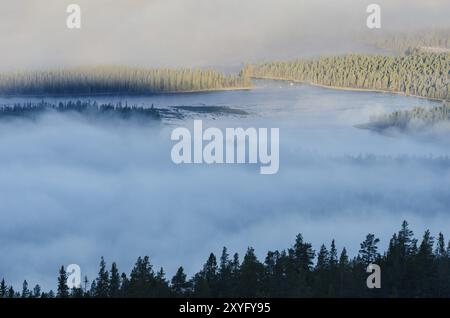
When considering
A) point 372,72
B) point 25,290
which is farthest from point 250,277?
point 372,72

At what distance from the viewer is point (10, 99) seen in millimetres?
25344

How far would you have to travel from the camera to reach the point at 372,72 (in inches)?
1047

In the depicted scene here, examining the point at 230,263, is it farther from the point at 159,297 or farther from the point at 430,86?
the point at 430,86

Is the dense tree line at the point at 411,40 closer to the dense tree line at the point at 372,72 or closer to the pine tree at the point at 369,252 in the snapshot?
the dense tree line at the point at 372,72

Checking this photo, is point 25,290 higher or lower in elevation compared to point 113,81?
lower

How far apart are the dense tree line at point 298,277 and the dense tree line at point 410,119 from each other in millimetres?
5570

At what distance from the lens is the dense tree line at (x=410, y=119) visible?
2645cm

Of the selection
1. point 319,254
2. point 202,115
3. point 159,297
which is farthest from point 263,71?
point 159,297

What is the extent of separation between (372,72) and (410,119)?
1.66 meters

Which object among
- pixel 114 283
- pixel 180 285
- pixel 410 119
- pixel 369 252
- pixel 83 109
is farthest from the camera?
pixel 410 119

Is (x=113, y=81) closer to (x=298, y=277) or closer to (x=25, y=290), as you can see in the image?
(x=25, y=290)

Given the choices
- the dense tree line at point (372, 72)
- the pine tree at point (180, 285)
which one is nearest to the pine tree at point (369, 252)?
the pine tree at point (180, 285)
